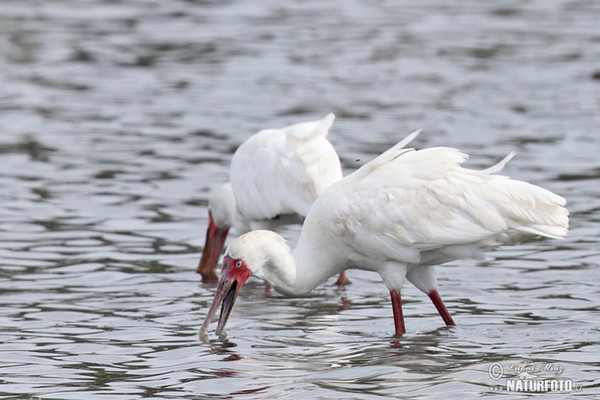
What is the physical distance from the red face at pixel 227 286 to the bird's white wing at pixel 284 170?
157 centimetres

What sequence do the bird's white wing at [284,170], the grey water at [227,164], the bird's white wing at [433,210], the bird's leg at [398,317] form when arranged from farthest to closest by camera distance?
the bird's white wing at [284,170]
the bird's leg at [398,317]
the bird's white wing at [433,210]
the grey water at [227,164]

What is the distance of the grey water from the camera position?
7934mm

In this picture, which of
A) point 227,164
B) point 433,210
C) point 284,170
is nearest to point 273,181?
point 284,170

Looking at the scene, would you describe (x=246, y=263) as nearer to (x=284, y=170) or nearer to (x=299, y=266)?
(x=299, y=266)

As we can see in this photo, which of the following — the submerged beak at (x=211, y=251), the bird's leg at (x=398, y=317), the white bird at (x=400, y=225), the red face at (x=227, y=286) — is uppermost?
the white bird at (x=400, y=225)

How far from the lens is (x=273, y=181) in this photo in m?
10.5

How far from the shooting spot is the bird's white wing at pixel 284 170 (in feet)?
33.5

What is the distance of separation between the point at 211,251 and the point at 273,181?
1.09 m

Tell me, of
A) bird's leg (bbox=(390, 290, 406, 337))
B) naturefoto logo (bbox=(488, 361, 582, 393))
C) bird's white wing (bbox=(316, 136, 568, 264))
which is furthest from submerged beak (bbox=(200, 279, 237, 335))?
naturefoto logo (bbox=(488, 361, 582, 393))

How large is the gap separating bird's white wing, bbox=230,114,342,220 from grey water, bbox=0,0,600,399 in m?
0.73

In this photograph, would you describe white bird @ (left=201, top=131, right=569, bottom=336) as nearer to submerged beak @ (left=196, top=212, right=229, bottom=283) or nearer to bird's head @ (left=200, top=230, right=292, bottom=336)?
bird's head @ (left=200, top=230, right=292, bottom=336)

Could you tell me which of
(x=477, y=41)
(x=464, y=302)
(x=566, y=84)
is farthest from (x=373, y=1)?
(x=464, y=302)

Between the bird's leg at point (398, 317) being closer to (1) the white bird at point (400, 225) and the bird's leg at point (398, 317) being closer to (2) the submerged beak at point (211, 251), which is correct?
(1) the white bird at point (400, 225)

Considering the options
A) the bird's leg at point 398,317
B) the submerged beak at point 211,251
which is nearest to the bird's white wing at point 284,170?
the submerged beak at point 211,251
